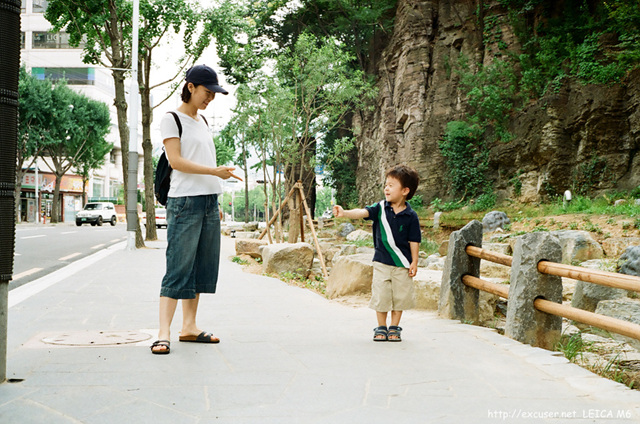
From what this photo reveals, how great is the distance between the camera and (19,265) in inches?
431

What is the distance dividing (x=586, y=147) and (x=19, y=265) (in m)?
17.7

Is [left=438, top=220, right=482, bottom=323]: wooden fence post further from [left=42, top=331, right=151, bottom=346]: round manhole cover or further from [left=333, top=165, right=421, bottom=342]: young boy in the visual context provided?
[left=42, top=331, right=151, bottom=346]: round manhole cover

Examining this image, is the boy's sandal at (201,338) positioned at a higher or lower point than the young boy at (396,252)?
lower

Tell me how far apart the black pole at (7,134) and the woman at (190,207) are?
3.54ft

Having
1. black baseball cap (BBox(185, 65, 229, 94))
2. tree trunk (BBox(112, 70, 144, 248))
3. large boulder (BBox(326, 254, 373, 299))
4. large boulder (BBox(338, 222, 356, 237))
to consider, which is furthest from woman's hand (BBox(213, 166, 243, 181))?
large boulder (BBox(338, 222, 356, 237))

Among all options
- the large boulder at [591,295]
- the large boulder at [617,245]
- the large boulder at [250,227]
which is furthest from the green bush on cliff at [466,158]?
the large boulder at [591,295]

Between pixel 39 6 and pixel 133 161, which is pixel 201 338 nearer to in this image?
pixel 133 161

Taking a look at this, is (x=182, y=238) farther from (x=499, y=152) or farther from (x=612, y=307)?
(x=499, y=152)

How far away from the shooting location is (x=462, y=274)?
5688 mm

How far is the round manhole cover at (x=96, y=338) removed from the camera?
430cm

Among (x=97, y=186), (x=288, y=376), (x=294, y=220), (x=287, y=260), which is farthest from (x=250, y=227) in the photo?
(x=97, y=186)

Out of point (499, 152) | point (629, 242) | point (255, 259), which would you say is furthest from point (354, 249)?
point (499, 152)

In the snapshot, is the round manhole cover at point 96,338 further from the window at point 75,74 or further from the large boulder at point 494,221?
the window at point 75,74

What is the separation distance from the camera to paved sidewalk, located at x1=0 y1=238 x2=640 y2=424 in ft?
9.19
